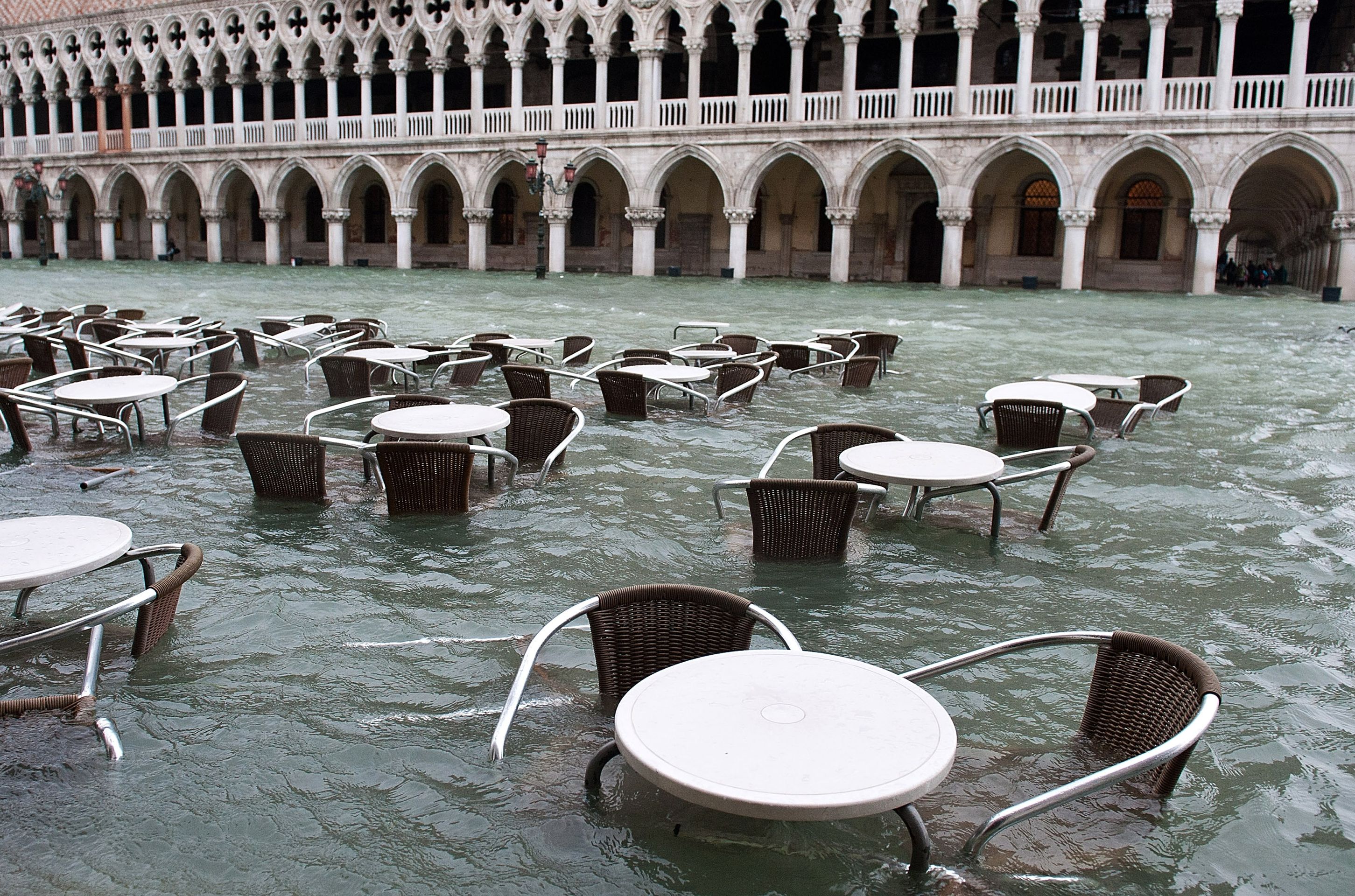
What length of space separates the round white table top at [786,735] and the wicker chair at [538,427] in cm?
358

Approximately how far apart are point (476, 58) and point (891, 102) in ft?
34.0

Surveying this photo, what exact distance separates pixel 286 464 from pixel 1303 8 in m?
21.3

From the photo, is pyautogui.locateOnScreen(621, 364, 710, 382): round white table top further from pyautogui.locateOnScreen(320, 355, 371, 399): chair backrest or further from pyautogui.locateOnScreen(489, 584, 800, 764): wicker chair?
pyautogui.locateOnScreen(489, 584, 800, 764): wicker chair

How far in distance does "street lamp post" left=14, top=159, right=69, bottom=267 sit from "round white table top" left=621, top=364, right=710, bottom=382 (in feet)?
89.9

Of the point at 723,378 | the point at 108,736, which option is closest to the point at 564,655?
the point at 108,736

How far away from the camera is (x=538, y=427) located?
21.3ft

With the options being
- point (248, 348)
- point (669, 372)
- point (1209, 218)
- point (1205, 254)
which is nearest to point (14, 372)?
point (248, 348)

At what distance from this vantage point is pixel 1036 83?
2278 centimetres

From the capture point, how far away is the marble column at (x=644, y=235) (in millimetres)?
26297

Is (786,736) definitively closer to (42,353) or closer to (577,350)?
(577,350)

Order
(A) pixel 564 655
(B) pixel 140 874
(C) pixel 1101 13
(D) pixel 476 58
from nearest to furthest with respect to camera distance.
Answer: (B) pixel 140 874, (A) pixel 564 655, (C) pixel 1101 13, (D) pixel 476 58

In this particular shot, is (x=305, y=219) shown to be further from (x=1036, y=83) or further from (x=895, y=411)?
(x=895, y=411)

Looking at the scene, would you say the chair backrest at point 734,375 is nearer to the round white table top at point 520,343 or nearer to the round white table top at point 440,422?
the round white table top at point 520,343

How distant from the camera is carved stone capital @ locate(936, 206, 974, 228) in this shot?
23219mm
